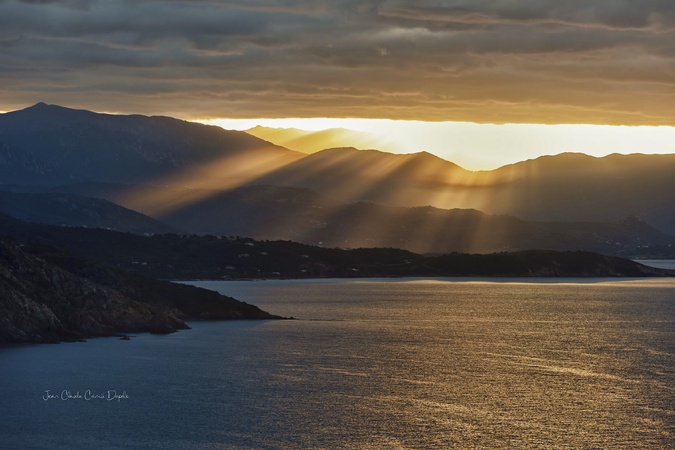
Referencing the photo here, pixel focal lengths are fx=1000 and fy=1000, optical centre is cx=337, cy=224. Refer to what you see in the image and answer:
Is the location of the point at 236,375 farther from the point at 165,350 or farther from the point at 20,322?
the point at 20,322

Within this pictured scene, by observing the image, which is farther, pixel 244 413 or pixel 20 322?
pixel 20 322

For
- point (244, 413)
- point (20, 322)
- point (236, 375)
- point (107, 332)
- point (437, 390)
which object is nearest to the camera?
point (244, 413)

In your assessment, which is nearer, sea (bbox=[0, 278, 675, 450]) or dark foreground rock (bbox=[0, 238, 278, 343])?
sea (bbox=[0, 278, 675, 450])

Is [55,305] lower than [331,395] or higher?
higher

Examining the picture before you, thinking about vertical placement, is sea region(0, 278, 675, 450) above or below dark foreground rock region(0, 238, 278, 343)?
below

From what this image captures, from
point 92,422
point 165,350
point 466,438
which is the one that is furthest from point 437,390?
point 165,350

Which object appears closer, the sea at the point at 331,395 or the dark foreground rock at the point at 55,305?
the sea at the point at 331,395

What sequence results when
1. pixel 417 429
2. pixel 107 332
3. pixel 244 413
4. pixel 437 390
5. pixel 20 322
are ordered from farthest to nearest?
pixel 107 332
pixel 20 322
pixel 437 390
pixel 244 413
pixel 417 429

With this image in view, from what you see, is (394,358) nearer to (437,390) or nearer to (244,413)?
(437,390)

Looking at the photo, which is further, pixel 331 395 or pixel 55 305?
pixel 55 305

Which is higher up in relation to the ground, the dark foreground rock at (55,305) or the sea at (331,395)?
the dark foreground rock at (55,305)

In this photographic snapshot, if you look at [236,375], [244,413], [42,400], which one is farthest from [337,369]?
[42,400]
